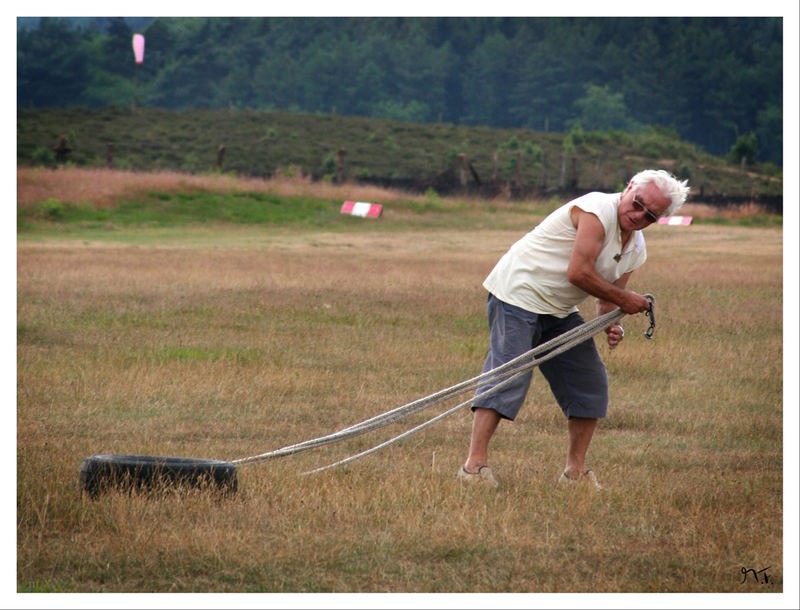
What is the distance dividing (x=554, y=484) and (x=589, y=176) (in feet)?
178

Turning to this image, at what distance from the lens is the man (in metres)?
5.48

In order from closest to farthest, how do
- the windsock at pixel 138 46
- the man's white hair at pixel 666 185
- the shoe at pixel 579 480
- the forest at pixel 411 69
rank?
the man's white hair at pixel 666 185, the shoe at pixel 579 480, the windsock at pixel 138 46, the forest at pixel 411 69

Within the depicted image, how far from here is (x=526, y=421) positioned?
795cm

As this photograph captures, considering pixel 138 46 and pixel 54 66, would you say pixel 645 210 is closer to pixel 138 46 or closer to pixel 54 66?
pixel 54 66

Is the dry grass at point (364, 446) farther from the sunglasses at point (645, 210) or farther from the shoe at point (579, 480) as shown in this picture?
the sunglasses at point (645, 210)

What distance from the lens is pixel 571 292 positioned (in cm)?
581

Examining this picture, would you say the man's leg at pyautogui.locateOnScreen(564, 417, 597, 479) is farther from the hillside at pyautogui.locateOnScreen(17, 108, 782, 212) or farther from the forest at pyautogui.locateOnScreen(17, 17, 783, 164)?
the forest at pyautogui.locateOnScreen(17, 17, 783, 164)

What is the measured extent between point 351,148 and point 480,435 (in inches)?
2349

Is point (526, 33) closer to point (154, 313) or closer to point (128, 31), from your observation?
point (128, 31)

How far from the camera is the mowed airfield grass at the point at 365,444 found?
468 centimetres

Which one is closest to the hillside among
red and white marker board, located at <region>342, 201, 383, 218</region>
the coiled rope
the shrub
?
the shrub

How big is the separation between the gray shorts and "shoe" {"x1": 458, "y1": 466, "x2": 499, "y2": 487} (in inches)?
12.9

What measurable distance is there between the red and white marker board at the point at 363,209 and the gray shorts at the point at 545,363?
27566mm

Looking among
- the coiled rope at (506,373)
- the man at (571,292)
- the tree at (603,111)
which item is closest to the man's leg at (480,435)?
the man at (571,292)
